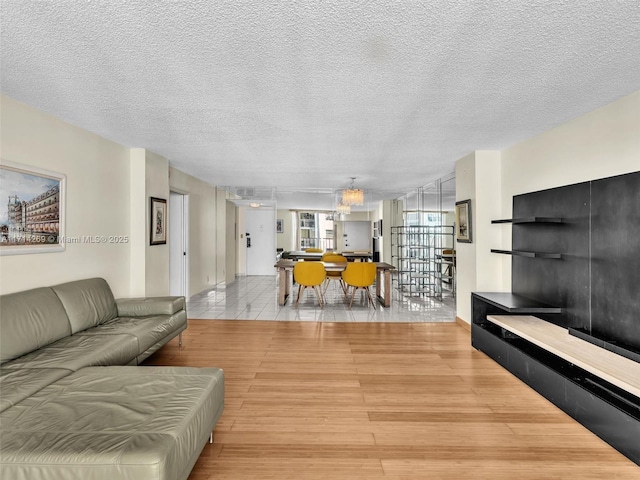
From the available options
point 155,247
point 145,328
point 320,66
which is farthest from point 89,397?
point 155,247

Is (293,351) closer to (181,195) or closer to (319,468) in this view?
(319,468)

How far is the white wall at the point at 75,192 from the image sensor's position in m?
2.87

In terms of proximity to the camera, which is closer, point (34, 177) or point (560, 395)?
point (560, 395)

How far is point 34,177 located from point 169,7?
7.75 feet

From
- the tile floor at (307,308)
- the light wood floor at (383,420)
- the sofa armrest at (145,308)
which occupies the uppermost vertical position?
the sofa armrest at (145,308)

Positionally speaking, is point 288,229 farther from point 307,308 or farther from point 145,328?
point 145,328

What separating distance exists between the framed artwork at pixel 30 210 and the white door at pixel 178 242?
3.07 m

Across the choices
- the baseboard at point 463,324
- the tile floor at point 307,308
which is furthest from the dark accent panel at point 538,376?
the tile floor at point 307,308

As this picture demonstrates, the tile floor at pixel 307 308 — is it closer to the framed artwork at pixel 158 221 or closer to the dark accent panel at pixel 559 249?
the framed artwork at pixel 158 221

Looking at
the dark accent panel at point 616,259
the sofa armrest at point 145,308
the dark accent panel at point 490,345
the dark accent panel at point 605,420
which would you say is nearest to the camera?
the dark accent panel at point 605,420

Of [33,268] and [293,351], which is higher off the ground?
[33,268]

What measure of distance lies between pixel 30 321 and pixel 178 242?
3.90 meters

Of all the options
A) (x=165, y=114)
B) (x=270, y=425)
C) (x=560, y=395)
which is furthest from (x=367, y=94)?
(x=560, y=395)

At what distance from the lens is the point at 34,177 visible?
304 cm
